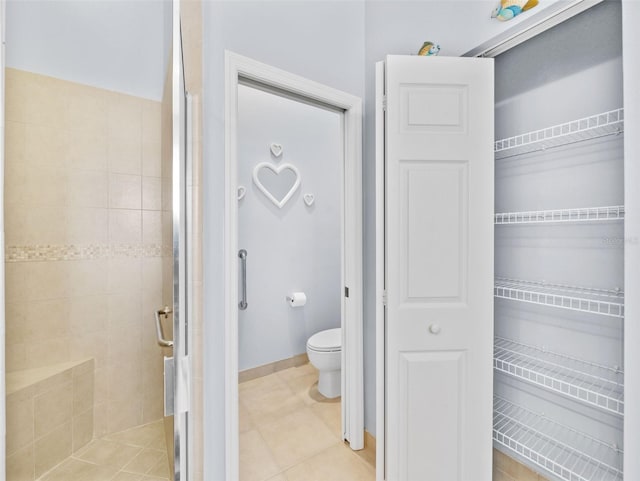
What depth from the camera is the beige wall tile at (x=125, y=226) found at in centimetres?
180

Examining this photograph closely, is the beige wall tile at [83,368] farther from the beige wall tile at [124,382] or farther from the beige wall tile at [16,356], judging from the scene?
the beige wall tile at [16,356]

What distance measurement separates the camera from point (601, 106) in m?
0.99

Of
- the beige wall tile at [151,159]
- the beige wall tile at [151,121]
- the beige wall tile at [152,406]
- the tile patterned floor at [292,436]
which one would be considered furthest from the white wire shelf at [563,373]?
the beige wall tile at [151,121]

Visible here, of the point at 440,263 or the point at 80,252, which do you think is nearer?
the point at 440,263

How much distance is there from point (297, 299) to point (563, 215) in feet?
6.62

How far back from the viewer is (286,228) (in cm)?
274

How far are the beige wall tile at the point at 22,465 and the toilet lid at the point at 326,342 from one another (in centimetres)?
156

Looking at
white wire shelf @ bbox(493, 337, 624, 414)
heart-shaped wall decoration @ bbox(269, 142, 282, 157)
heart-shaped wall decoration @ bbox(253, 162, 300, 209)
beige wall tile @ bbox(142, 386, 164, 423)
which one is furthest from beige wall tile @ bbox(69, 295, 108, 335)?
white wire shelf @ bbox(493, 337, 624, 414)

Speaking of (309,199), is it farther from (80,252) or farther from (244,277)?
(80,252)

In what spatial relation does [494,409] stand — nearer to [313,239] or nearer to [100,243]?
[313,239]

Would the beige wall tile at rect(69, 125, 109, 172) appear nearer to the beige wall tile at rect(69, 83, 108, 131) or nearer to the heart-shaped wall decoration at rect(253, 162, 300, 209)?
the beige wall tile at rect(69, 83, 108, 131)

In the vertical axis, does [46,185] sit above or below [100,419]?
above

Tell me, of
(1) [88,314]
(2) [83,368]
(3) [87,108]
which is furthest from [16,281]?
(3) [87,108]

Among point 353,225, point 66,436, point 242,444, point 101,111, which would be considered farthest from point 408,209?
point 66,436
